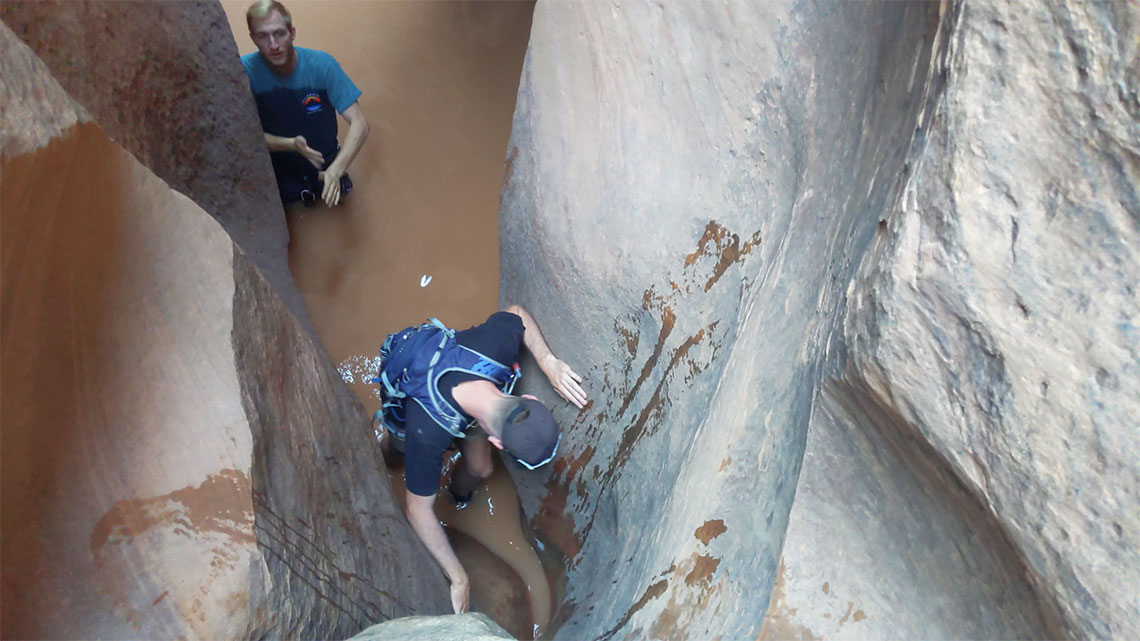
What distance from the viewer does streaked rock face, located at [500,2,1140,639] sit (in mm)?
795

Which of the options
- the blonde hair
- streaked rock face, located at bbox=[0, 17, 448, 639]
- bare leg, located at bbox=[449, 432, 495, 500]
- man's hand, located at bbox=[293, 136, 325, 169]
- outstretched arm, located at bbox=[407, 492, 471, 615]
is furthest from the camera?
man's hand, located at bbox=[293, 136, 325, 169]

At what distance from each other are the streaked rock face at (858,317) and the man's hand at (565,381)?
0.07m

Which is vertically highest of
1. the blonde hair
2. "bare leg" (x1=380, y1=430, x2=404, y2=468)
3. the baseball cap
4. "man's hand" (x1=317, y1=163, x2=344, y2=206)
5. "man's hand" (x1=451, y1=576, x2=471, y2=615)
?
the blonde hair

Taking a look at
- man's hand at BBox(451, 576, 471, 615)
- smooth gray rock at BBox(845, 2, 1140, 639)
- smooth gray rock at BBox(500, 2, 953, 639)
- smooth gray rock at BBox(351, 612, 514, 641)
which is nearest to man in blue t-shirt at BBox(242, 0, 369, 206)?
smooth gray rock at BBox(500, 2, 953, 639)

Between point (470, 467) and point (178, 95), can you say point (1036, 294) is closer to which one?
point (470, 467)

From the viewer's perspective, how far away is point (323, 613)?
4.76 feet

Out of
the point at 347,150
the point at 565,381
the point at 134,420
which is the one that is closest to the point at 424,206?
the point at 347,150

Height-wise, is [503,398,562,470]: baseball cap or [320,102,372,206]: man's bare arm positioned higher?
[320,102,372,206]: man's bare arm

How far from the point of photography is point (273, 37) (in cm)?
223

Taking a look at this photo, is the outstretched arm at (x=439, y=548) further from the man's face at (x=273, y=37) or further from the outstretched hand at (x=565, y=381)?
the man's face at (x=273, y=37)

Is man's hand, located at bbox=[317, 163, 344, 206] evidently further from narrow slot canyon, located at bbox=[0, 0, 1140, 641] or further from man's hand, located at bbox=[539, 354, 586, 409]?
man's hand, located at bbox=[539, 354, 586, 409]

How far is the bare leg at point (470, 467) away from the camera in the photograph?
90.2 inches

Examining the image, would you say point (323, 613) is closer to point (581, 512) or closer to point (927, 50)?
point (581, 512)

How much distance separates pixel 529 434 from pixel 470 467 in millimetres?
653
